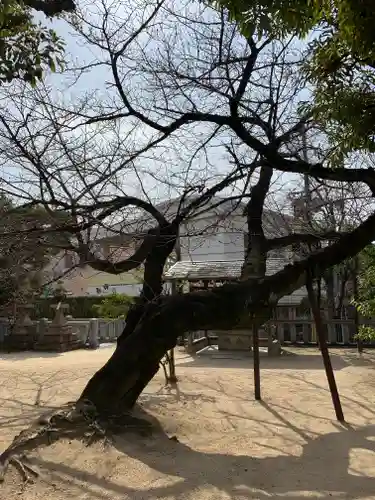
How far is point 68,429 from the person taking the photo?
5.57m

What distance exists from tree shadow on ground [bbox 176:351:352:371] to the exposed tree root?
18.2 feet

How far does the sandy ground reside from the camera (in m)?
Answer: 4.36

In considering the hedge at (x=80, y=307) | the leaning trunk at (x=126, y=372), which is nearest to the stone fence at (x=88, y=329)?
the hedge at (x=80, y=307)

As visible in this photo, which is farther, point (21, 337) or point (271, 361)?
point (21, 337)

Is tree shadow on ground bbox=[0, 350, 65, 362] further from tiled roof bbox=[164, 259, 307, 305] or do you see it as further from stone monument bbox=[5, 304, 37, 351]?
tiled roof bbox=[164, 259, 307, 305]

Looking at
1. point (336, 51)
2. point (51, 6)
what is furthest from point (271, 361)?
point (51, 6)

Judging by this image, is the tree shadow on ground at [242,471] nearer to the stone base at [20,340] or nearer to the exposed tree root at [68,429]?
the exposed tree root at [68,429]

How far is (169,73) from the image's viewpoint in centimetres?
715

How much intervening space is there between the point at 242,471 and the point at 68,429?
203cm

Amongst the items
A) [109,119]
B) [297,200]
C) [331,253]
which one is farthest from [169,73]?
[297,200]

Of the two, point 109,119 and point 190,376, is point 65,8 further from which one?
point 190,376

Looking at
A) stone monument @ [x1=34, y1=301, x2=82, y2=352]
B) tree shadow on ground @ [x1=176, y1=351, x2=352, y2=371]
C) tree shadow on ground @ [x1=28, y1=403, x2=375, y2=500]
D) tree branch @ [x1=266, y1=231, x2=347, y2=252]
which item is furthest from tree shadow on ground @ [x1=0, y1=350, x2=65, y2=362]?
tree shadow on ground @ [x1=28, y1=403, x2=375, y2=500]

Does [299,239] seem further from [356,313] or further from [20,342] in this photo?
[20,342]

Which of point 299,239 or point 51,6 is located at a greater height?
point 51,6
